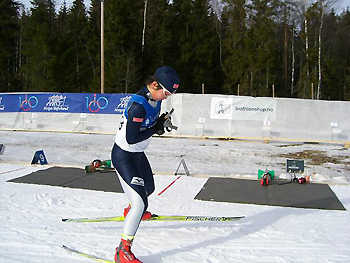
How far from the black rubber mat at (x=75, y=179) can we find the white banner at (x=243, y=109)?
902 centimetres

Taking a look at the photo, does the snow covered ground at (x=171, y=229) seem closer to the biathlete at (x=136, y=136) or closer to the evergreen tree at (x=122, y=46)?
the biathlete at (x=136, y=136)

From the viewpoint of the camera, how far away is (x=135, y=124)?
10.8 ft

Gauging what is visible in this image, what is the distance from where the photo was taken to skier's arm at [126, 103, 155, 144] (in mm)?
3289

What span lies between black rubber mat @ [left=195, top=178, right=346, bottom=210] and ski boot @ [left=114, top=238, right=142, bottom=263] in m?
2.62

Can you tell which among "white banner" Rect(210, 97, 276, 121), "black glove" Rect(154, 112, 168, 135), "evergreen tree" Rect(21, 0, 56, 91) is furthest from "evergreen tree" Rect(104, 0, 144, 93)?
"black glove" Rect(154, 112, 168, 135)

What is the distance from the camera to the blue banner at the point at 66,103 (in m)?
16.6

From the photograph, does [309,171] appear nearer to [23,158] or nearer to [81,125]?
[23,158]

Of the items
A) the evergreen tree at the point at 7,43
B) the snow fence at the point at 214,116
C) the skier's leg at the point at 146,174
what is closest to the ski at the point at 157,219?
the skier's leg at the point at 146,174

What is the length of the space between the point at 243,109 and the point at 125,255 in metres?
12.9

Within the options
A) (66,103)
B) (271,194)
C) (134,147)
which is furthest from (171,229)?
(66,103)

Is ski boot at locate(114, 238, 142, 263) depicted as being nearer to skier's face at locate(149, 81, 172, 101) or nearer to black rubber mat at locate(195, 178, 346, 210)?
A: skier's face at locate(149, 81, 172, 101)

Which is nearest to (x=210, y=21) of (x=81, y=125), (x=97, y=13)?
(x=97, y=13)

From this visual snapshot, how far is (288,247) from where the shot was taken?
391 cm

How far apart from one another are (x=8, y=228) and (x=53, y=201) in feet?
3.80
